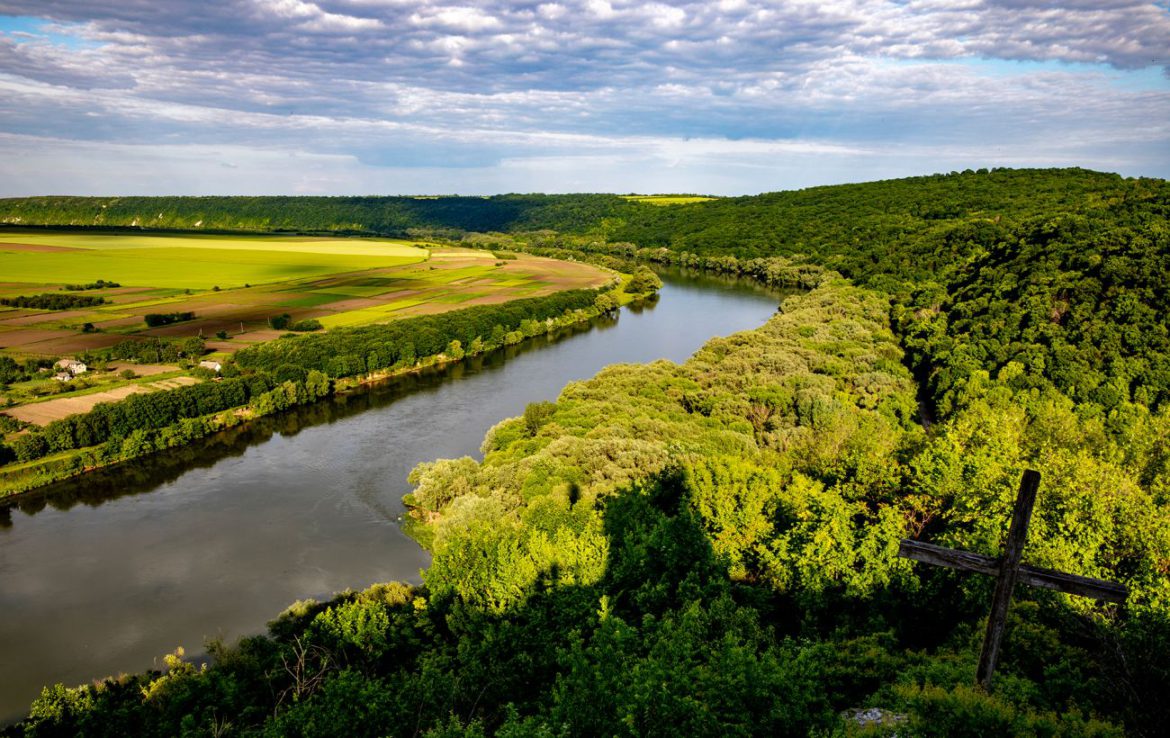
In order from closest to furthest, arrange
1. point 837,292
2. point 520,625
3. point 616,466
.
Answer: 1. point 520,625
2. point 616,466
3. point 837,292

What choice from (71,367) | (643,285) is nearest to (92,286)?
(71,367)

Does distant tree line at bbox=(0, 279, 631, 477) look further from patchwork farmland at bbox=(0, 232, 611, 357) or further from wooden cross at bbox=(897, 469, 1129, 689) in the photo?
wooden cross at bbox=(897, 469, 1129, 689)

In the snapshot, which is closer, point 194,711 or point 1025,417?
point 194,711

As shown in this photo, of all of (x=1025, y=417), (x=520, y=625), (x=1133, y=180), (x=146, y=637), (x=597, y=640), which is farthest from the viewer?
(x=1133, y=180)

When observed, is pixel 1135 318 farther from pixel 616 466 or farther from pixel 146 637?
pixel 146 637

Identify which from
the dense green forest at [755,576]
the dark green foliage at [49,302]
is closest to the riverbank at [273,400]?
the dense green forest at [755,576]

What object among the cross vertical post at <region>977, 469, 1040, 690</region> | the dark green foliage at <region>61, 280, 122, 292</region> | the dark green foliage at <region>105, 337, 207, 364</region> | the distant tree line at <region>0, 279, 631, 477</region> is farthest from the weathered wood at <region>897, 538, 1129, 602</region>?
the dark green foliage at <region>61, 280, 122, 292</region>

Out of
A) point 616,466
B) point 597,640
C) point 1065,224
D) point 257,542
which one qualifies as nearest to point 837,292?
point 1065,224
